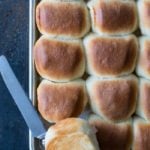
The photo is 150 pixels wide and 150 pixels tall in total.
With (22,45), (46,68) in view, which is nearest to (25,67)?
(22,45)

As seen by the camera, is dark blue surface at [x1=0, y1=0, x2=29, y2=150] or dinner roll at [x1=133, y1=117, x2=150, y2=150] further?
dark blue surface at [x1=0, y1=0, x2=29, y2=150]

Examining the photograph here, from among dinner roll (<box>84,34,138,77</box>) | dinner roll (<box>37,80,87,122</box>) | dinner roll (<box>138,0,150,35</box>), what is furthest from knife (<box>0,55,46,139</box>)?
dinner roll (<box>138,0,150,35</box>)

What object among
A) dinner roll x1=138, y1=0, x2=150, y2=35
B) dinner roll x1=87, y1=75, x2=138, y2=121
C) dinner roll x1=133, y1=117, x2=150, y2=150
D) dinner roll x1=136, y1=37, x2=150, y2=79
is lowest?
dinner roll x1=133, y1=117, x2=150, y2=150

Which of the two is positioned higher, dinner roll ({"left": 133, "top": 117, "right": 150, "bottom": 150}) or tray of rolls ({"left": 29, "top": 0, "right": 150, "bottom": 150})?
tray of rolls ({"left": 29, "top": 0, "right": 150, "bottom": 150})

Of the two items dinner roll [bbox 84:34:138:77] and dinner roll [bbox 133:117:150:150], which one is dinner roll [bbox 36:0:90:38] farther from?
dinner roll [bbox 133:117:150:150]

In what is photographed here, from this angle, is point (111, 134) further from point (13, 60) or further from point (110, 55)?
point (13, 60)

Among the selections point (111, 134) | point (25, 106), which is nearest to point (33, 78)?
point (25, 106)
